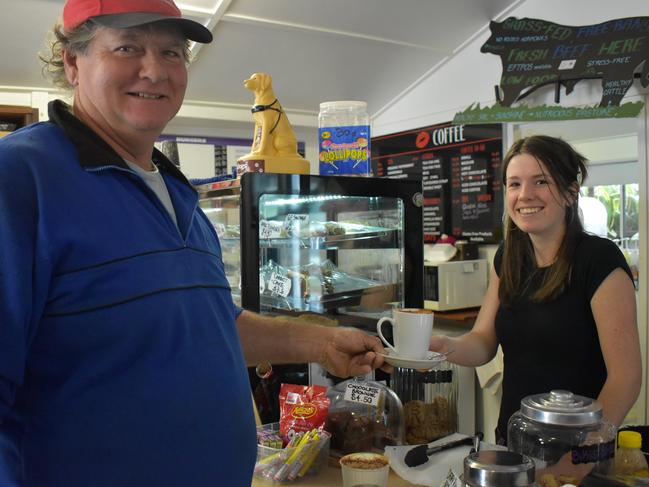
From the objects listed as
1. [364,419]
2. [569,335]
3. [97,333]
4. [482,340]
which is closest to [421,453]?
[364,419]

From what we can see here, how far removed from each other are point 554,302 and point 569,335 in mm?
111

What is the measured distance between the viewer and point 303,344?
159 cm

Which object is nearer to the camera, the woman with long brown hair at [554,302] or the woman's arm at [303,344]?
the woman's arm at [303,344]

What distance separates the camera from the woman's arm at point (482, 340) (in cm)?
211

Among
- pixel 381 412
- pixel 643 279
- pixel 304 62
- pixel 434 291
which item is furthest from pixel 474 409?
pixel 304 62

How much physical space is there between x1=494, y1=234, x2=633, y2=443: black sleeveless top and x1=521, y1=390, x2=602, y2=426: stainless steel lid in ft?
2.13

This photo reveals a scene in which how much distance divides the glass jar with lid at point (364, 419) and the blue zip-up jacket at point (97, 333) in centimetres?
54

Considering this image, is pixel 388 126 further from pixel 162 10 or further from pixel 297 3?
pixel 162 10

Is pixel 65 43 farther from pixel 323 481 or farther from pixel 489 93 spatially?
pixel 489 93

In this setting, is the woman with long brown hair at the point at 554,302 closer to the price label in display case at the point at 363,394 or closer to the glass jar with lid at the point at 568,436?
the price label in display case at the point at 363,394

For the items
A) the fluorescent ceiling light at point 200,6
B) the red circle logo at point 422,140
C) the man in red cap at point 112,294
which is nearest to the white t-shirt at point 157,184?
the man in red cap at point 112,294

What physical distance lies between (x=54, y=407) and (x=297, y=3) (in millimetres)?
2792

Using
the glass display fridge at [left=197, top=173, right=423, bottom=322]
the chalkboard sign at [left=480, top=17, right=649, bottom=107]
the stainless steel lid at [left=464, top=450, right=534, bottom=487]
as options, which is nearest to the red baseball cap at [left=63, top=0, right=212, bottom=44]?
the glass display fridge at [left=197, top=173, right=423, bottom=322]

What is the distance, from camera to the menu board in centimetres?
384
